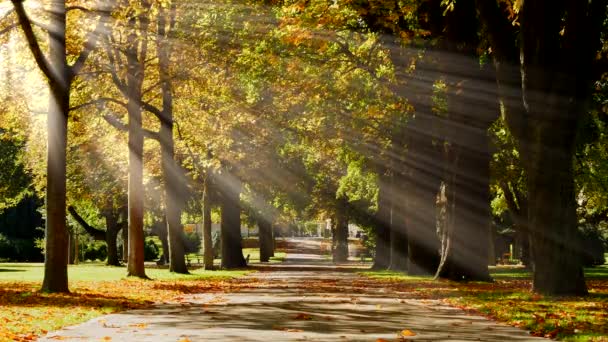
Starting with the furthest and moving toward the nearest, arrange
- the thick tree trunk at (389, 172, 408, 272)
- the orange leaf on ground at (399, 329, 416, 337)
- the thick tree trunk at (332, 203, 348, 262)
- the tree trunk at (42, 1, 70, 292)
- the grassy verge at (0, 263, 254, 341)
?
the thick tree trunk at (332, 203, 348, 262) < the thick tree trunk at (389, 172, 408, 272) < the tree trunk at (42, 1, 70, 292) < the grassy verge at (0, 263, 254, 341) < the orange leaf on ground at (399, 329, 416, 337)

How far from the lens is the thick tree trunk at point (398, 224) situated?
3903cm

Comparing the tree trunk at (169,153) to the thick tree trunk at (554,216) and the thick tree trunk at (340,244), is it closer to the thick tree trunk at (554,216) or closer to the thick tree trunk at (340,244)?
the thick tree trunk at (554,216)

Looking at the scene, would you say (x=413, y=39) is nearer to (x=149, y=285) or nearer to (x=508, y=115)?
(x=508, y=115)

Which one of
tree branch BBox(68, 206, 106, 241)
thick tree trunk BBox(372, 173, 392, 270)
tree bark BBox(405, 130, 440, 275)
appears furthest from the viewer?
tree branch BBox(68, 206, 106, 241)

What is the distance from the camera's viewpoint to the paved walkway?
11102mm

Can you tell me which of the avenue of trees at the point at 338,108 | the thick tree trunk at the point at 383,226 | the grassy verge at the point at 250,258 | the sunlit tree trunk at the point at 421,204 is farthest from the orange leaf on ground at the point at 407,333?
the grassy verge at the point at 250,258

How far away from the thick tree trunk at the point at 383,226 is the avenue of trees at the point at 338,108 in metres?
0.12

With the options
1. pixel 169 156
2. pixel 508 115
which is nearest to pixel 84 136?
pixel 169 156

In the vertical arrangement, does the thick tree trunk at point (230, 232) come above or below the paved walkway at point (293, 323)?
above

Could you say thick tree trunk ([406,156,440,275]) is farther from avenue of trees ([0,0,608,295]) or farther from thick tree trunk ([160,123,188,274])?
thick tree trunk ([160,123,188,274])

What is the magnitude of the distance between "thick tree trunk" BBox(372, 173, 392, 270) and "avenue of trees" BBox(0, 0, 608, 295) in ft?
0.39

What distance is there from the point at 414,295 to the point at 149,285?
26.5 ft

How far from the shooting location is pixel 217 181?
45.8m

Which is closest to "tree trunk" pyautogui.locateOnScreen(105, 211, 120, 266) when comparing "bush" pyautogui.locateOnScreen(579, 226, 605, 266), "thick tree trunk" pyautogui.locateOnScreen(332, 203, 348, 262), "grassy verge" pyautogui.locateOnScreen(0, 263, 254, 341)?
"thick tree trunk" pyautogui.locateOnScreen(332, 203, 348, 262)
